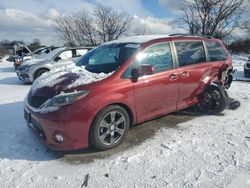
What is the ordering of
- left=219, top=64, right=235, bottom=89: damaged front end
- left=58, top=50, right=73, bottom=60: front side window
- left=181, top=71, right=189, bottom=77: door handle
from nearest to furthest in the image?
left=181, top=71, right=189, bottom=77: door handle
left=219, top=64, right=235, bottom=89: damaged front end
left=58, top=50, right=73, bottom=60: front side window

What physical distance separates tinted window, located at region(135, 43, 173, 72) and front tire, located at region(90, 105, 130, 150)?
34.9 inches

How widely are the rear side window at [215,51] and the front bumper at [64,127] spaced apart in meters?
3.29

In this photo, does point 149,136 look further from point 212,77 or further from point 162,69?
point 212,77

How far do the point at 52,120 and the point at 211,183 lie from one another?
2.14 metres

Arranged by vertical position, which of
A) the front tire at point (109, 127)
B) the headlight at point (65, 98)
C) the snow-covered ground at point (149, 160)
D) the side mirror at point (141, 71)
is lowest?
the snow-covered ground at point (149, 160)

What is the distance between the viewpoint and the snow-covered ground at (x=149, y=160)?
3.00 meters

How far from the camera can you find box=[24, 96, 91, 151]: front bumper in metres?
3.35

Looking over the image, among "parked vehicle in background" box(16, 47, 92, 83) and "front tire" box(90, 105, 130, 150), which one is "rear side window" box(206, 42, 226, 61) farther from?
"parked vehicle in background" box(16, 47, 92, 83)

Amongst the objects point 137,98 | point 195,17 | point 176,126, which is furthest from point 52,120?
point 195,17

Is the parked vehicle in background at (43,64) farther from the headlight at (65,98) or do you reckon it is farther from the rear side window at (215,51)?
the headlight at (65,98)

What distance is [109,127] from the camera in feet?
12.2

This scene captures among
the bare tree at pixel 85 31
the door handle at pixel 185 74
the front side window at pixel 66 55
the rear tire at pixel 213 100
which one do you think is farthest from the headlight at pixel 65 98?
the bare tree at pixel 85 31

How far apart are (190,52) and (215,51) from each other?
1.00 m

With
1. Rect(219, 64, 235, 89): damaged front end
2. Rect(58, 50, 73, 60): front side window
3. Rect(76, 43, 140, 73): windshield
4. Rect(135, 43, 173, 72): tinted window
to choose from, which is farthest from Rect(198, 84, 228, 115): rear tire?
Rect(58, 50, 73, 60): front side window
